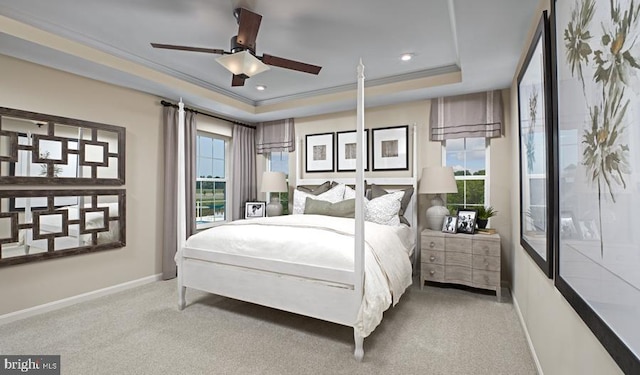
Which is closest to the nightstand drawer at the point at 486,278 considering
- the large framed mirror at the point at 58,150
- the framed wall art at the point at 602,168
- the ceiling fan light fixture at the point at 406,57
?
the framed wall art at the point at 602,168

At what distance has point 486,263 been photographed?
10.2 ft

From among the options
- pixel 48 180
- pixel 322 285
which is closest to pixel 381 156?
pixel 322 285

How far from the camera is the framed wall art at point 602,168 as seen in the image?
0.73 meters

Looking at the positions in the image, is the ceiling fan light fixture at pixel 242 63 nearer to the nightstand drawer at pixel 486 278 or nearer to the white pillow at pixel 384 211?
the white pillow at pixel 384 211

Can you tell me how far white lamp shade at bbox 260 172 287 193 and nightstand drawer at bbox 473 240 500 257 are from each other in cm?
282

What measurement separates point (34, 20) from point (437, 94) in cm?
409

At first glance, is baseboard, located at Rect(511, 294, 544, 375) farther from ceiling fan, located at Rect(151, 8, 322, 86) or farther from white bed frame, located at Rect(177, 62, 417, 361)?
ceiling fan, located at Rect(151, 8, 322, 86)

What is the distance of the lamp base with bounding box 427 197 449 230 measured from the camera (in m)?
3.56

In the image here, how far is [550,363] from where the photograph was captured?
1617mm

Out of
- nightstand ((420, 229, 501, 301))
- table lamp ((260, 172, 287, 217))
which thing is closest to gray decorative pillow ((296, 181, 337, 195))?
table lamp ((260, 172, 287, 217))

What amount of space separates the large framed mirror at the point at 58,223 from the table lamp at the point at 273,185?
6.24ft

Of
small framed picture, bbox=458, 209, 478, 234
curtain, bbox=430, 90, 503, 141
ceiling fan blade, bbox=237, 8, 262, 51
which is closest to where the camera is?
ceiling fan blade, bbox=237, 8, 262, 51

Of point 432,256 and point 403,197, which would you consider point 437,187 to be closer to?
point 403,197

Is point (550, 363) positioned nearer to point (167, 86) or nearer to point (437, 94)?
point (437, 94)
